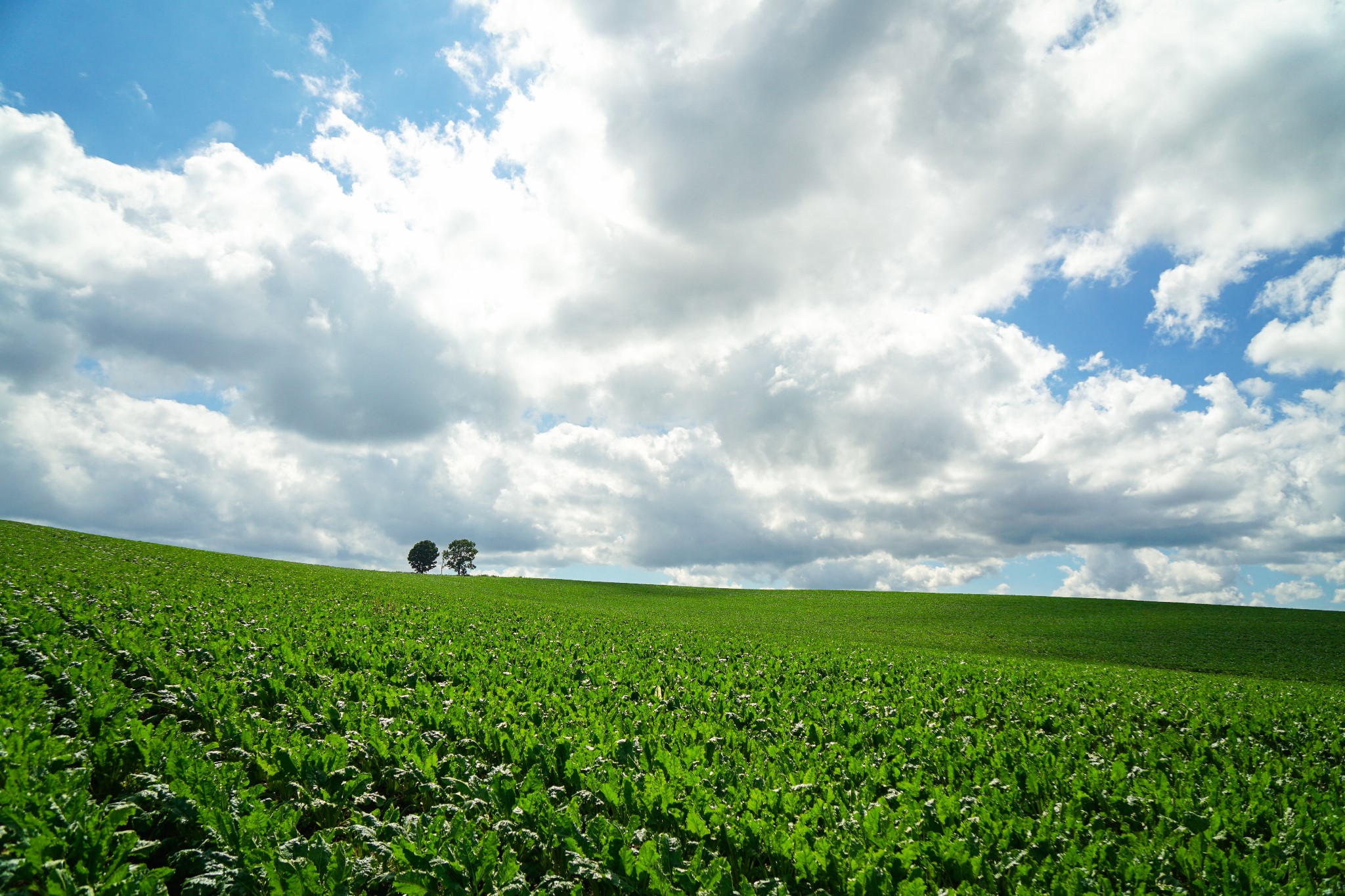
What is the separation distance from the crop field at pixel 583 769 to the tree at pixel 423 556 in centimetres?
10553

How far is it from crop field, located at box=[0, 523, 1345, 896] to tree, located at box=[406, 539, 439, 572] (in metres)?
106

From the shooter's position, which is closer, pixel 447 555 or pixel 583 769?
pixel 583 769

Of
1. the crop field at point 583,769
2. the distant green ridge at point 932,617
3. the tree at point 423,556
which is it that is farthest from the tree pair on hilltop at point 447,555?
the crop field at point 583,769

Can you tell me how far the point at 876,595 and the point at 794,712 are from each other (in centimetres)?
6445

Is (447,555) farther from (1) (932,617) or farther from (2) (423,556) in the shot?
(1) (932,617)

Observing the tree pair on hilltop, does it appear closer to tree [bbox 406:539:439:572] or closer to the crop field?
tree [bbox 406:539:439:572]

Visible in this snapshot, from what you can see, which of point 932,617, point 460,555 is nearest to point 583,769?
point 932,617

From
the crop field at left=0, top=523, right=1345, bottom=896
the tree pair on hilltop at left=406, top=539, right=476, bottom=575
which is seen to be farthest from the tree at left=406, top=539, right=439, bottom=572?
the crop field at left=0, top=523, right=1345, bottom=896

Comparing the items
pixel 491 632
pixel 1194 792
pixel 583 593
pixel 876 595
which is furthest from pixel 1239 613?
pixel 491 632

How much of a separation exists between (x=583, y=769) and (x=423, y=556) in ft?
404

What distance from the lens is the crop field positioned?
538cm

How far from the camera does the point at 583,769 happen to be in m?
7.91

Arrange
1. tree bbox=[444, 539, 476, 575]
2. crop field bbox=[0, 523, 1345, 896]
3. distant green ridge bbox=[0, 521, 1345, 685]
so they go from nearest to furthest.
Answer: crop field bbox=[0, 523, 1345, 896], distant green ridge bbox=[0, 521, 1345, 685], tree bbox=[444, 539, 476, 575]

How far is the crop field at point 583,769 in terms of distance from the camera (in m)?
5.38
